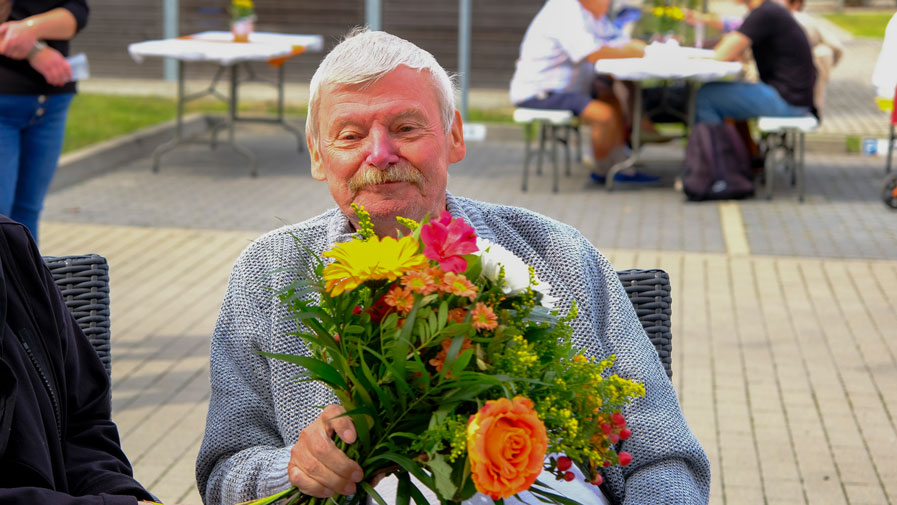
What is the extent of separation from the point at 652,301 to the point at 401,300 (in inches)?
47.6

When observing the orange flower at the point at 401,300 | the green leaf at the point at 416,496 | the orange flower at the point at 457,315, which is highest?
the orange flower at the point at 401,300

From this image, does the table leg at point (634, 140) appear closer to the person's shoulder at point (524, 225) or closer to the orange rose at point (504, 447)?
the person's shoulder at point (524, 225)

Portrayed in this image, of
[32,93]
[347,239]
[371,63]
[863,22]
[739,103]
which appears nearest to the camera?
[371,63]

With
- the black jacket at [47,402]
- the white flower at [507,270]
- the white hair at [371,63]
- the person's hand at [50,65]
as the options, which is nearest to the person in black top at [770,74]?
the person's hand at [50,65]

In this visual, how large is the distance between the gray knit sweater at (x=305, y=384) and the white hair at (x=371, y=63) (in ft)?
0.93

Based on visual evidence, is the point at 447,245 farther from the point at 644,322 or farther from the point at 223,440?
the point at 644,322

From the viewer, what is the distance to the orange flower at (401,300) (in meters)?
1.66

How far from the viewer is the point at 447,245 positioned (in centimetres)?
172

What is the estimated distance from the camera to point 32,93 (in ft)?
15.9

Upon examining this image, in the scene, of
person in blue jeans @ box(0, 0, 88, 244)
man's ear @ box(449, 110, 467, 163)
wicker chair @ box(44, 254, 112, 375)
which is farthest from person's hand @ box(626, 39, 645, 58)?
wicker chair @ box(44, 254, 112, 375)

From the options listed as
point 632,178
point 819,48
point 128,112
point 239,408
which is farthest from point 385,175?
point 128,112

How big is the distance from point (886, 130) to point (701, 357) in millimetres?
8644

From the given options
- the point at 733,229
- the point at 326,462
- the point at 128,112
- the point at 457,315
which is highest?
the point at 457,315

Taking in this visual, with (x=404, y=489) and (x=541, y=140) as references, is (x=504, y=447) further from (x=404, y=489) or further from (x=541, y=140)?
(x=541, y=140)
